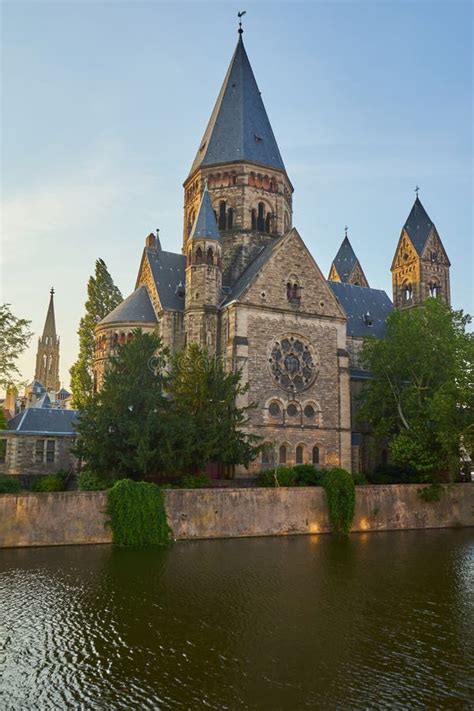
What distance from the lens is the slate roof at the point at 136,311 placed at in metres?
45.6

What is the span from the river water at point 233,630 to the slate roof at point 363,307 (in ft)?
103

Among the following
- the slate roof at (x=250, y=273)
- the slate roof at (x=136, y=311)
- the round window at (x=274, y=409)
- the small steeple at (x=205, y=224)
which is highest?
the small steeple at (x=205, y=224)

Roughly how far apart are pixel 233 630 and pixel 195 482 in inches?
684

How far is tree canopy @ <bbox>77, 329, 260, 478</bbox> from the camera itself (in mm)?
31516

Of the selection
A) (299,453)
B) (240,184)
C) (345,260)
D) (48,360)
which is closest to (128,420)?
(299,453)

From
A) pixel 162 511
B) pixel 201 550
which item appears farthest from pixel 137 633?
pixel 162 511

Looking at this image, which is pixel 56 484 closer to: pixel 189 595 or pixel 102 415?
pixel 102 415

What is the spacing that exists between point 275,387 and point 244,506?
11610mm

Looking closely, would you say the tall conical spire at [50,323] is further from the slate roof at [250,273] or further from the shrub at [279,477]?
Result: the shrub at [279,477]

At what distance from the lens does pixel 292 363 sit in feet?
142

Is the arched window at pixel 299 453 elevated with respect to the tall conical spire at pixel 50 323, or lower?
lower

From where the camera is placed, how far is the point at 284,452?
41469 millimetres

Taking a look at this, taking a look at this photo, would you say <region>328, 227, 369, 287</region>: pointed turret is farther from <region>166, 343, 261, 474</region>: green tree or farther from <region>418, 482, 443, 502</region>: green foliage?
<region>166, 343, 261, 474</region>: green tree

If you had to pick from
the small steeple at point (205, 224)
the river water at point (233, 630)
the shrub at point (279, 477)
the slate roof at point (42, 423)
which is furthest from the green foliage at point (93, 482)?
the small steeple at point (205, 224)
